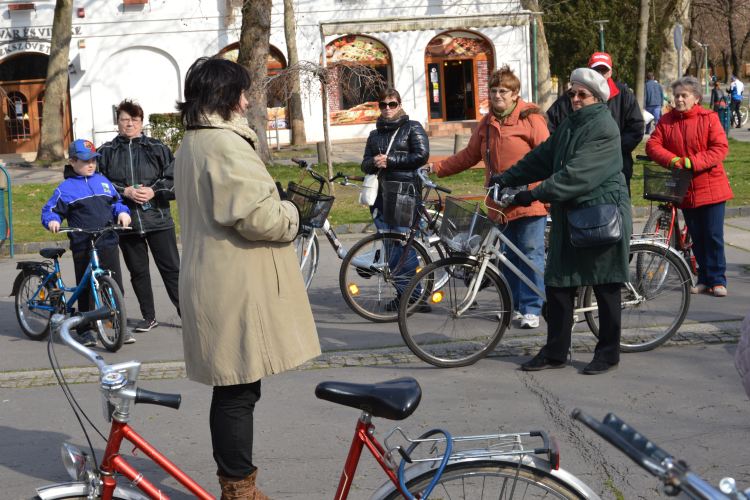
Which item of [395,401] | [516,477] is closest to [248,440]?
[395,401]

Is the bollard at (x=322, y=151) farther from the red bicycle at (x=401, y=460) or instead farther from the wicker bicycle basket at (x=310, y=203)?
the red bicycle at (x=401, y=460)

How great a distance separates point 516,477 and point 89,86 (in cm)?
2897

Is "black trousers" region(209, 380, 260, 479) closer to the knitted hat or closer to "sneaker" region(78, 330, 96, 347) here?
the knitted hat

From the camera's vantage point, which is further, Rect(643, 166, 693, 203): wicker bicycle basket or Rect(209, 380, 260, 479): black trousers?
Rect(643, 166, 693, 203): wicker bicycle basket

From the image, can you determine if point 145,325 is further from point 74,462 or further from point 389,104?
point 74,462

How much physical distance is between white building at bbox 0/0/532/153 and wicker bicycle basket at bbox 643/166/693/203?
2162cm

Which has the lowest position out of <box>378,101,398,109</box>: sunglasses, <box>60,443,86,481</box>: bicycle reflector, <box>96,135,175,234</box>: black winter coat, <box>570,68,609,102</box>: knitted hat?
<box>60,443,86,481</box>: bicycle reflector

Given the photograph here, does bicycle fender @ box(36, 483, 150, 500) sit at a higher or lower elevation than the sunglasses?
lower

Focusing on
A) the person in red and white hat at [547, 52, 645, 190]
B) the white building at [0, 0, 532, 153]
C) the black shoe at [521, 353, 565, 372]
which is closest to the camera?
the black shoe at [521, 353, 565, 372]

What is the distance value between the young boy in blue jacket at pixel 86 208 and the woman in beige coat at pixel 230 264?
3.39 m

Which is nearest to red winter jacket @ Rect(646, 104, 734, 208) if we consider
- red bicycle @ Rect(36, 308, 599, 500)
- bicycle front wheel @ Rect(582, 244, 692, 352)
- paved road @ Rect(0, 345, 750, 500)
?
bicycle front wheel @ Rect(582, 244, 692, 352)

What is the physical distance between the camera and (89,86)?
93.1ft

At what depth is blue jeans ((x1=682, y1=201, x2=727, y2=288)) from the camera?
272 inches

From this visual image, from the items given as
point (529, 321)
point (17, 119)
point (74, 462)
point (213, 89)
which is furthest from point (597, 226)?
point (17, 119)
